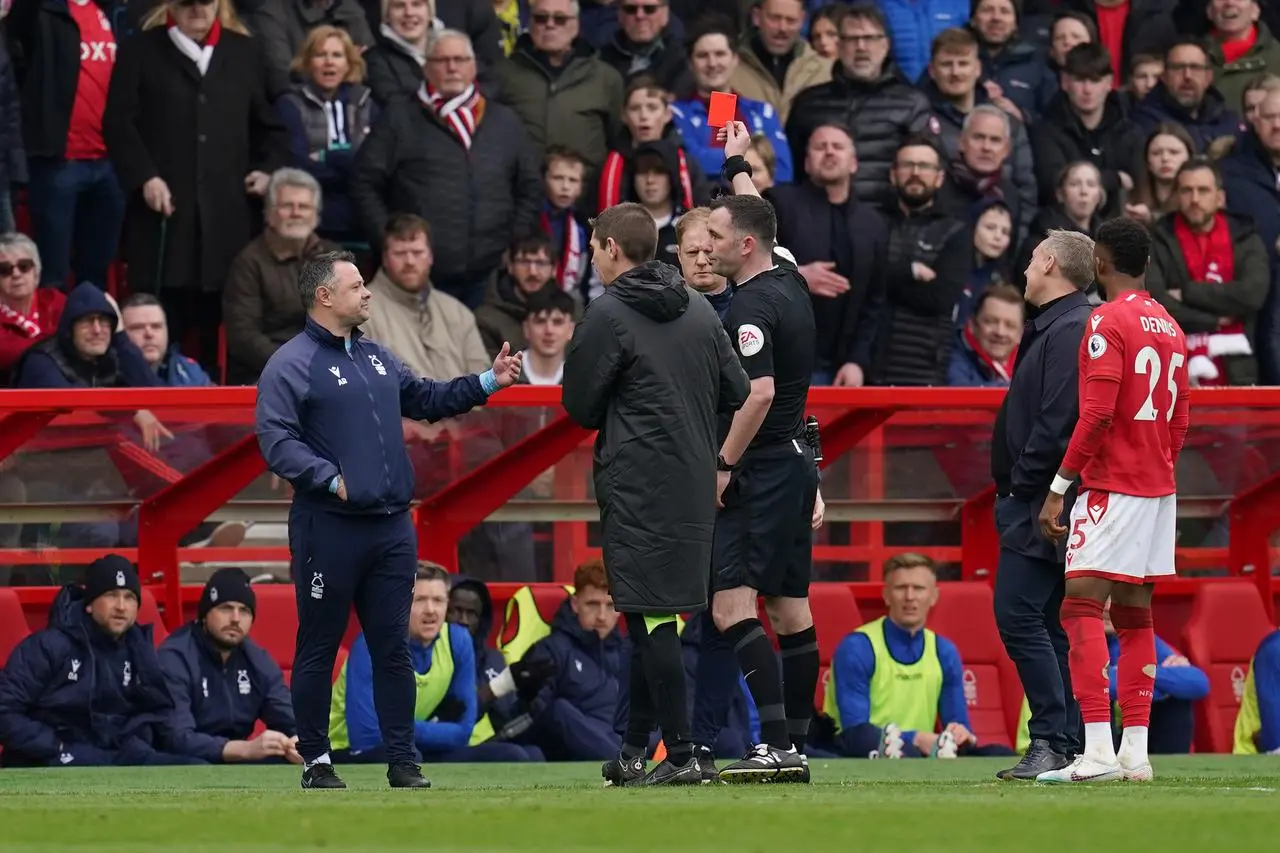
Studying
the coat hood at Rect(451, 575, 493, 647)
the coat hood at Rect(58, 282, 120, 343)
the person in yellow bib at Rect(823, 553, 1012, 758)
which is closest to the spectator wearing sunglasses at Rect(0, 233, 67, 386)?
the coat hood at Rect(58, 282, 120, 343)

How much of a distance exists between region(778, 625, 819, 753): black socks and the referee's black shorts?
0.27m

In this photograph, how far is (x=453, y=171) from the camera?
15.1 m

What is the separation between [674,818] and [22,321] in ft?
23.7

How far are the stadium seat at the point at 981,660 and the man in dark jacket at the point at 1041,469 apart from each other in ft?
13.4

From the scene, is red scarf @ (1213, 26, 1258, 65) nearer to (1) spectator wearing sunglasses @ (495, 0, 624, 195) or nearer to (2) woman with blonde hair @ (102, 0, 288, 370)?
(1) spectator wearing sunglasses @ (495, 0, 624, 195)

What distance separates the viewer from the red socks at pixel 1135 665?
932 cm

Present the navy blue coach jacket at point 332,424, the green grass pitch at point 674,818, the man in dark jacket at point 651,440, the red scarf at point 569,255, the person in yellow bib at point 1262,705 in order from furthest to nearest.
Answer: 1. the red scarf at point 569,255
2. the person in yellow bib at point 1262,705
3. the navy blue coach jacket at point 332,424
4. the man in dark jacket at point 651,440
5. the green grass pitch at point 674,818

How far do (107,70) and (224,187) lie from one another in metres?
0.97

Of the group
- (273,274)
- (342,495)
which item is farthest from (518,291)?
(342,495)

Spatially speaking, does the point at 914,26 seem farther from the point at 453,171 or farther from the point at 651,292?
the point at 651,292

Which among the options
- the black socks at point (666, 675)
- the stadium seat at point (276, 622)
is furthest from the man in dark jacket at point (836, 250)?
the black socks at point (666, 675)

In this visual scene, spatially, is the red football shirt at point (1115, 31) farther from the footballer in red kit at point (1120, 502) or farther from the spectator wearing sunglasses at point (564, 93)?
the footballer in red kit at point (1120, 502)

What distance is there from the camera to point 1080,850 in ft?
22.2

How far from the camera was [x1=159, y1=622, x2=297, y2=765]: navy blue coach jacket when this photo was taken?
12.4 m
